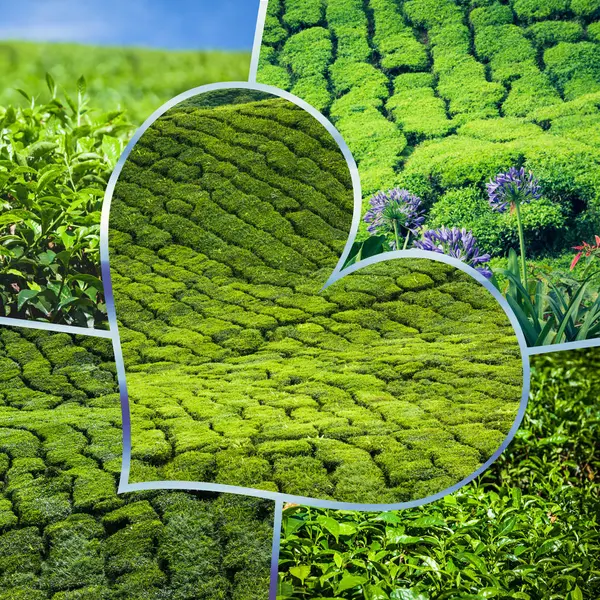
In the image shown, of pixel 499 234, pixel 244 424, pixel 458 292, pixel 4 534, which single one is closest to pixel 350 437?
pixel 244 424

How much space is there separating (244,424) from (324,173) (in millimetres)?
928

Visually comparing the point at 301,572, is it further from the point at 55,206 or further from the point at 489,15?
the point at 489,15

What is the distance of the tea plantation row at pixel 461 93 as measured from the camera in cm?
325

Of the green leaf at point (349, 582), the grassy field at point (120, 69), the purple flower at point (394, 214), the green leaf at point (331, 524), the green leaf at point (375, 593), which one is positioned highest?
the grassy field at point (120, 69)

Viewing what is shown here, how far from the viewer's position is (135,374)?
2760 millimetres

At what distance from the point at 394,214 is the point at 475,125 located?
0.56 m

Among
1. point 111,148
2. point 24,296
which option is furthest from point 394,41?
point 24,296

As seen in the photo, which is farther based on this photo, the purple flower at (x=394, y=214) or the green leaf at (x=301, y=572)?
the purple flower at (x=394, y=214)

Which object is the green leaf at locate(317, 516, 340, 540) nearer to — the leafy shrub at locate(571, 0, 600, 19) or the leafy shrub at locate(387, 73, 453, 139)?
the leafy shrub at locate(387, 73, 453, 139)

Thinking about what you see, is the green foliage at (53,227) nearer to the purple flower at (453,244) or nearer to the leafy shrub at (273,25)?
the leafy shrub at (273,25)

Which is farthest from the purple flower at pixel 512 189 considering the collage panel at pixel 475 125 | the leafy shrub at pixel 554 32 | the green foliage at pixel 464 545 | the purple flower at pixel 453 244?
the green foliage at pixel 464 545

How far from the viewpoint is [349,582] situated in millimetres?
2666

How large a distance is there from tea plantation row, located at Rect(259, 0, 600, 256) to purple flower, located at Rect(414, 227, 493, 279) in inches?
3.2

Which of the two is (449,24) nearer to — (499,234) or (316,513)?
Result: (499,234)
